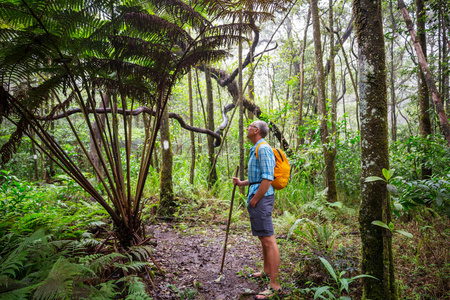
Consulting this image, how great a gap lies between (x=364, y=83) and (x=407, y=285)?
6.77ft

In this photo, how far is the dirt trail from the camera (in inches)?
106

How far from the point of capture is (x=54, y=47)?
251cm

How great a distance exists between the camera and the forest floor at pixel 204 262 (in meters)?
2.69

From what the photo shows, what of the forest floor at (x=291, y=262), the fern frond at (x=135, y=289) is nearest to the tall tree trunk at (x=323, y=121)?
the forest floor at (x=291, y=262)

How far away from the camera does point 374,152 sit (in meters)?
2.06

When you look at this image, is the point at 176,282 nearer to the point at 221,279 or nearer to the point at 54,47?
the point at 221,279

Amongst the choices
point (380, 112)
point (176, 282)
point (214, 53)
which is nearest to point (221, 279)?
point (176, 282)

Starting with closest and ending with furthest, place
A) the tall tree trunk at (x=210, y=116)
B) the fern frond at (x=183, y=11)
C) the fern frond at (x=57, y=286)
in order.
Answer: the fern frond at (x=57, y=286), the fern frond at (x=183, y=11), the tall tree trunk at (x=210, y=116)

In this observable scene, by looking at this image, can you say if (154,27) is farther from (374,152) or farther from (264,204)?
(374,152)

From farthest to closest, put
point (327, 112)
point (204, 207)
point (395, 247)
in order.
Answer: point (204, 207) → point (327, 112) → point (395, 247)

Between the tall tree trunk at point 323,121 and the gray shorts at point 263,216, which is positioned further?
the tall tree trunk at point 323,121

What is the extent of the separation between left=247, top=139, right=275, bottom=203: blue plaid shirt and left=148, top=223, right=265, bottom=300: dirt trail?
1.11m

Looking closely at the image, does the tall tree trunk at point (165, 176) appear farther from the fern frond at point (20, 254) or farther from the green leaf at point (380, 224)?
the green leaf at point (380, 224)

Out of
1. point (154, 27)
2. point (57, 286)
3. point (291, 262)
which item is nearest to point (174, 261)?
point (291, 262)
